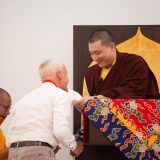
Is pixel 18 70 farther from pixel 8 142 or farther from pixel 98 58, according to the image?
pixel 8 142

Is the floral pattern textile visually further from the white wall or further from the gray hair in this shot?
the white wall

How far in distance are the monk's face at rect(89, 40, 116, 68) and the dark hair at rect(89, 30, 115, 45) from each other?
1.6 inches

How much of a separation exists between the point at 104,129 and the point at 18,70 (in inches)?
46.2

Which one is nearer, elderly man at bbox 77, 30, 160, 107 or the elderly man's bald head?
the elderly man's bald head

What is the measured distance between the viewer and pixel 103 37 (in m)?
2.46

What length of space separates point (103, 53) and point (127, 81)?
286 millimetres

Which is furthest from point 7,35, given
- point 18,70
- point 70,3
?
point 70,3

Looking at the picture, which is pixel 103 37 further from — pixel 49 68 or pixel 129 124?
pixel 129 124

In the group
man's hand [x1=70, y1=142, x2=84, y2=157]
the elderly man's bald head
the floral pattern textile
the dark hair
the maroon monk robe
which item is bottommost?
man's hand [x1=70, y1=142, x2=84, y2=157]

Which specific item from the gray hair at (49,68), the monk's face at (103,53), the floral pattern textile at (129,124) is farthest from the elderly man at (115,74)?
the gray hair at (49,68)

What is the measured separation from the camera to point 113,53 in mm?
2340

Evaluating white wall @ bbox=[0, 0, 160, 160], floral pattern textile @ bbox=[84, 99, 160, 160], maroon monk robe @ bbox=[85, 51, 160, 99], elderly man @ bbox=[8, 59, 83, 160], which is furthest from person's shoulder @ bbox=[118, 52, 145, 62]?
elderly man @ bbox=[8, 59, 83, 160]

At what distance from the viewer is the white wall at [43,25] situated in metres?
2.73

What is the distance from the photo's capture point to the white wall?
2732mm
